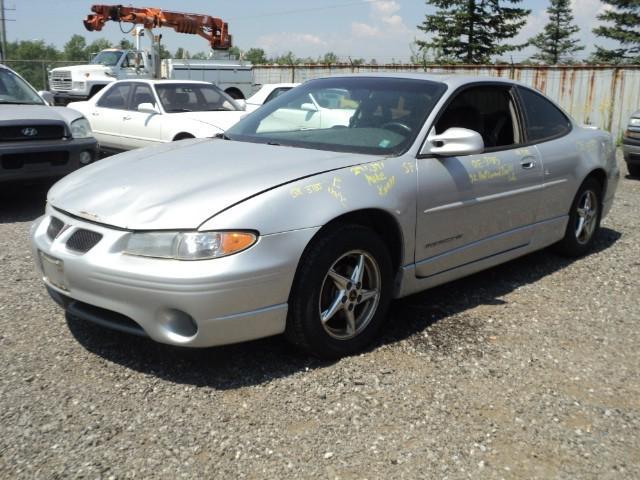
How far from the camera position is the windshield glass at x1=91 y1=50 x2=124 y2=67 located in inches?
813

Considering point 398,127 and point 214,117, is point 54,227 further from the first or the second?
point 214,117

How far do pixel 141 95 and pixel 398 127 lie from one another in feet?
22.5

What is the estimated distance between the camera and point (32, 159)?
22.4 ft

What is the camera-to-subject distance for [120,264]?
9.85 feet

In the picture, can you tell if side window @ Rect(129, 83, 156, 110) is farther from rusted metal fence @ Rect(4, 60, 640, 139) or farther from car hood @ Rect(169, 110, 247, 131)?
rusted metal fence @ Rect(4, 60, 640, 139)

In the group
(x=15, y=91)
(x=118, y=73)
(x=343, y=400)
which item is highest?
(x=118, y=73)

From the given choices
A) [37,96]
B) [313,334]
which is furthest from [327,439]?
[37,96]

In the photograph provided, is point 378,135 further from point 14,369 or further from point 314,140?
point 14,369

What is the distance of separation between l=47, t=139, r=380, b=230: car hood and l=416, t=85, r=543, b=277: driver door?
1.67 feet

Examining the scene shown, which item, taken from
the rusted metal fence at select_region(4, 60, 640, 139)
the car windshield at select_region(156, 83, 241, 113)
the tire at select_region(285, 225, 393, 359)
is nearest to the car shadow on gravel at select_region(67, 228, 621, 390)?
the tire at select_region(285, 225, 393, 359)

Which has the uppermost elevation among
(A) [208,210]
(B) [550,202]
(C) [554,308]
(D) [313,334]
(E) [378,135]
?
(E) [378,135]

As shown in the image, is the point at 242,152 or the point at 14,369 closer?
the point at 14,369

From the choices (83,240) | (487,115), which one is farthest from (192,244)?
(487,115)

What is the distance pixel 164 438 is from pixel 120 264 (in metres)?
0.81
